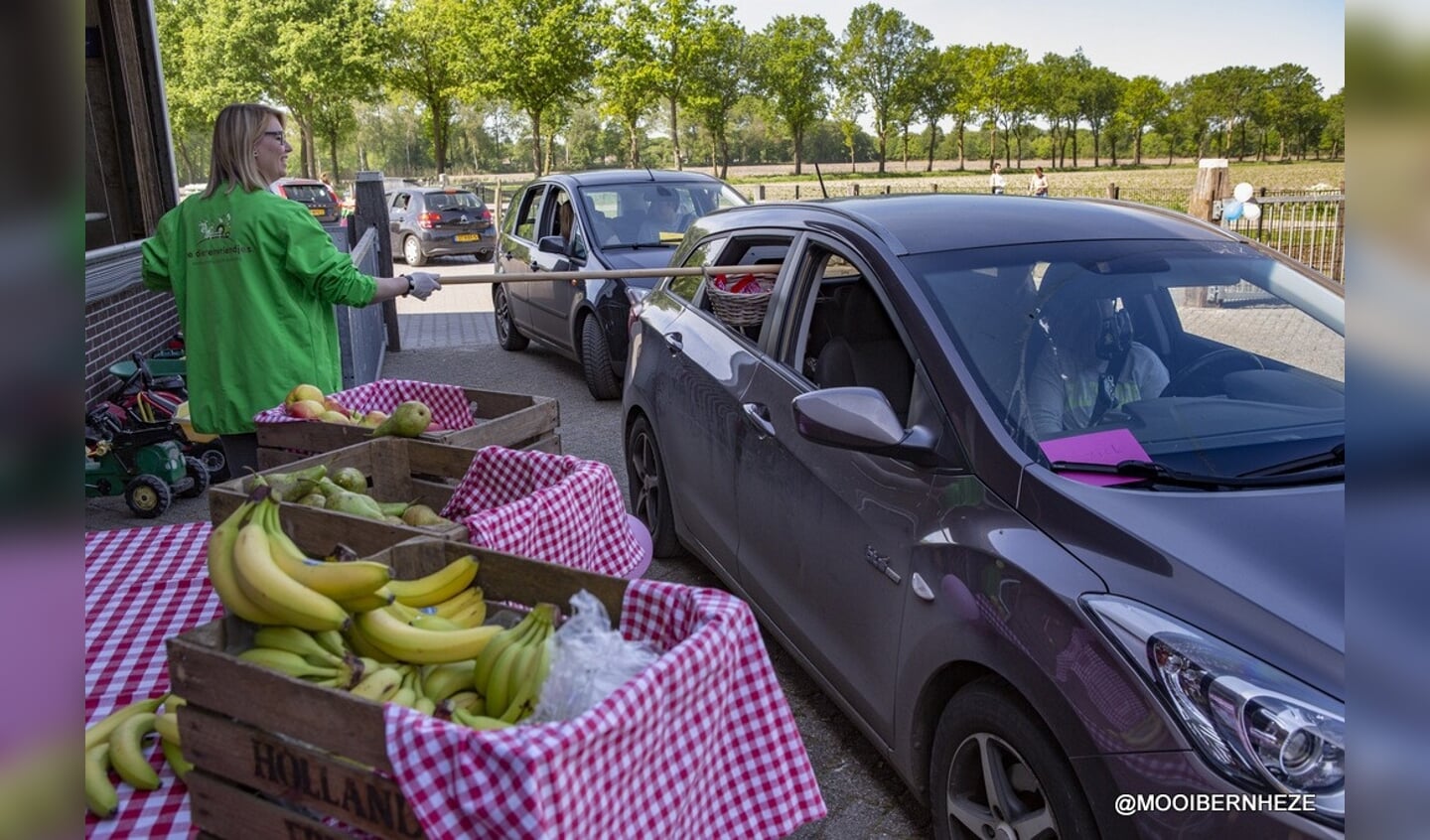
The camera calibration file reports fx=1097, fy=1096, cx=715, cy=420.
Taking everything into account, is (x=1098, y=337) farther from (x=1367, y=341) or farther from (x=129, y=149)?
(x=129, y=149)

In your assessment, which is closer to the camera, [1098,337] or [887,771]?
[1098,337]

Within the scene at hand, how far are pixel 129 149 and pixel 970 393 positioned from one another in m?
8.92

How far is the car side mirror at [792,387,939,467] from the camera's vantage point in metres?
2.97

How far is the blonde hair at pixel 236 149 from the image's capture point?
3752 millimetres

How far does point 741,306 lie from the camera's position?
4746mm

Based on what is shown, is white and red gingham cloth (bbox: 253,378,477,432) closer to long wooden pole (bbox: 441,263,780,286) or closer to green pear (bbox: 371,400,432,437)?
green pear (bbox: 371,400,432,437)

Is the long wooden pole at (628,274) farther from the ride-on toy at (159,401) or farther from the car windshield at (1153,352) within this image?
the ride-on toy at (159,401)

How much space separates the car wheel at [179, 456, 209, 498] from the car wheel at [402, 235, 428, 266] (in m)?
17.8

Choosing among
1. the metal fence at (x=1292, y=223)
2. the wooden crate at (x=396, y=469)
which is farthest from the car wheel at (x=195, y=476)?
the metal fence at (x=1292, y=223)

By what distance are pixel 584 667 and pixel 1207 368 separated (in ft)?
7.10

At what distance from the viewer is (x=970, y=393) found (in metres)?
2.95

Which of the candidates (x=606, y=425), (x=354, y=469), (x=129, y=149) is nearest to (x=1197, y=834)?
(x=354, y=469)

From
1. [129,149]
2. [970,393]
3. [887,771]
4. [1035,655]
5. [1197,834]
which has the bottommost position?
[887,771]

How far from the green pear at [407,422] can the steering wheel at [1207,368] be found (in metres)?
2.18
